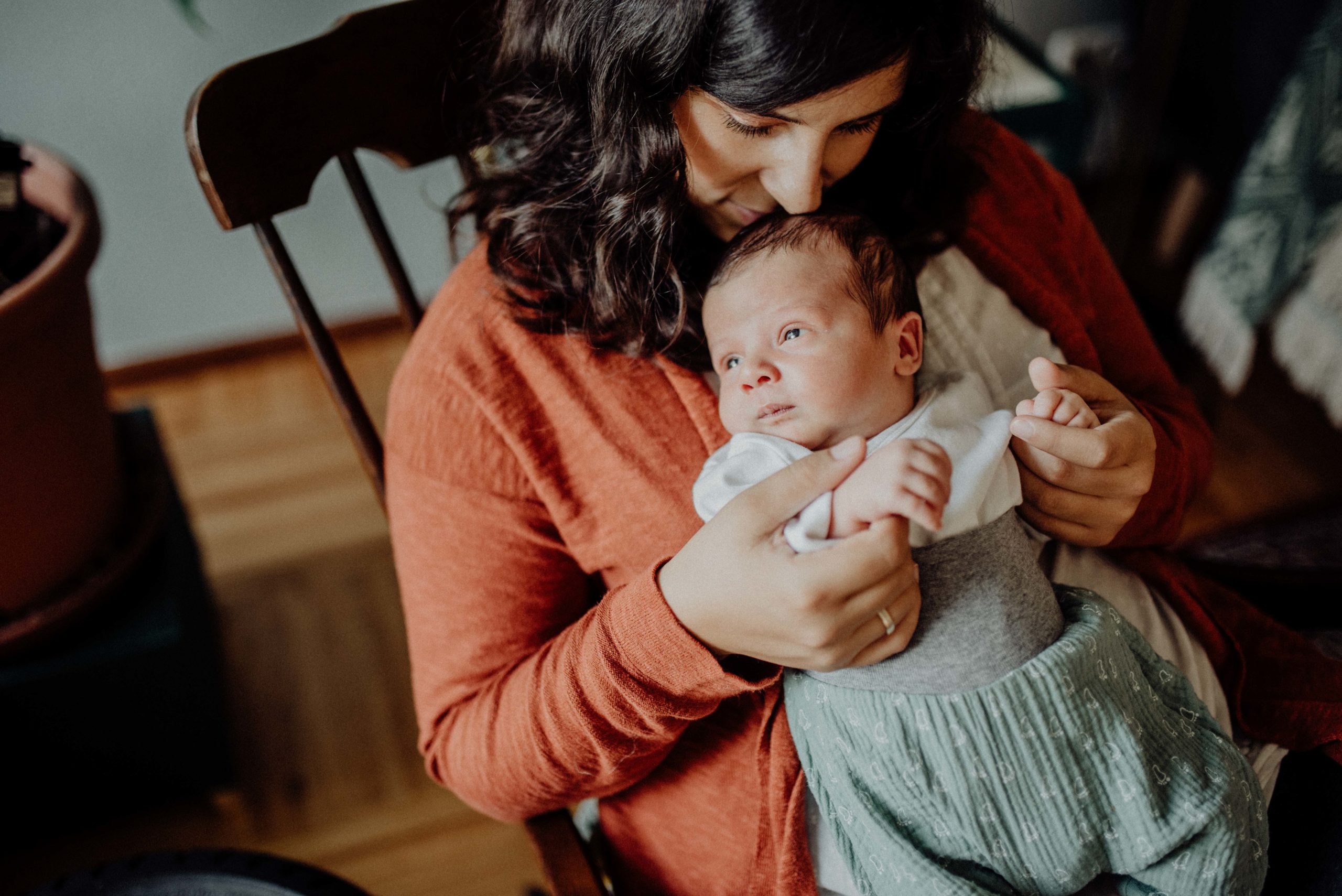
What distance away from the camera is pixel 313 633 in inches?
71.1

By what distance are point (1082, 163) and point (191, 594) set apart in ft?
7.08

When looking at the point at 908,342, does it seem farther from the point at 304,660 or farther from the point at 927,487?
the point at 304,660

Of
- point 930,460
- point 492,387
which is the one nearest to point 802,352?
point 930,460

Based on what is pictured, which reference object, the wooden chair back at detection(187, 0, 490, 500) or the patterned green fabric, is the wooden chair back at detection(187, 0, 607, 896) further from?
the patterned green fabric

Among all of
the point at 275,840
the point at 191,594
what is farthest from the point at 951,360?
the point at 275,840

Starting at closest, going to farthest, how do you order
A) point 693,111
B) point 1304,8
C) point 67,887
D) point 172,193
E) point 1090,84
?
point 693,111 < point 67,887 < point 1304,8 < point 172,193 < point 1090,84

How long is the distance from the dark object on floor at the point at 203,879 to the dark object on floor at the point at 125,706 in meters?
0.54

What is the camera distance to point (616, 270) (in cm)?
81

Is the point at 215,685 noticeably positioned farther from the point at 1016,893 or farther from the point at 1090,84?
the point at 1090,84

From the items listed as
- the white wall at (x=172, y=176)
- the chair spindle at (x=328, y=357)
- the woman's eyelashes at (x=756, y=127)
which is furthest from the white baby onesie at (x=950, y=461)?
the white wall at (x=172, y=176)

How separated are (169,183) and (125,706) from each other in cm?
111

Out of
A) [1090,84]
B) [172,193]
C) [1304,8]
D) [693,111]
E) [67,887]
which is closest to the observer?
[693,111]

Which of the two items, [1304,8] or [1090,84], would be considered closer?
[1304,8]

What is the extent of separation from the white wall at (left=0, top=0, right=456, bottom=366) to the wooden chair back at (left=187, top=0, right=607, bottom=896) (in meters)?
0.92
